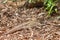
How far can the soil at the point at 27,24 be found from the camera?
2.56m

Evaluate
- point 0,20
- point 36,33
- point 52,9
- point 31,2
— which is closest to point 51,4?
point 52,9

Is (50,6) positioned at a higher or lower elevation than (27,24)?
higher

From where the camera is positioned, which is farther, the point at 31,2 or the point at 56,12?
the point at 31,2

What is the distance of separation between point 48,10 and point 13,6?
2.19ft

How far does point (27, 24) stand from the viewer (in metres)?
2.77

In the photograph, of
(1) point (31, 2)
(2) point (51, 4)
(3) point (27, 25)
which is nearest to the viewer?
(3) point (27, 25)

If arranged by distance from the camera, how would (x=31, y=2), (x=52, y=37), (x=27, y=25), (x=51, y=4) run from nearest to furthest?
(x=52, y=37) < (x=27, y=25) < (x=51, y=4) < (x=31, y=2)

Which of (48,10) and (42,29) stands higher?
(48,10)

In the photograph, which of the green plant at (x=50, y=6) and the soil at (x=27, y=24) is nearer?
the soil at (x=27, y=24)

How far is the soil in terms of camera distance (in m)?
2.56

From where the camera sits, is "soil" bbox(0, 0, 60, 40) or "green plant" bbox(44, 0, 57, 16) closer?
"soil" bbox(0, 0, 60, 40)

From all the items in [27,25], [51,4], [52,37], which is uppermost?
[51,4]

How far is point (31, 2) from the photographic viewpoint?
3.18 m

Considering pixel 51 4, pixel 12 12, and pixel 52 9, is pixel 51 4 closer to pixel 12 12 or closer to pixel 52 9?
pixel 52 9
